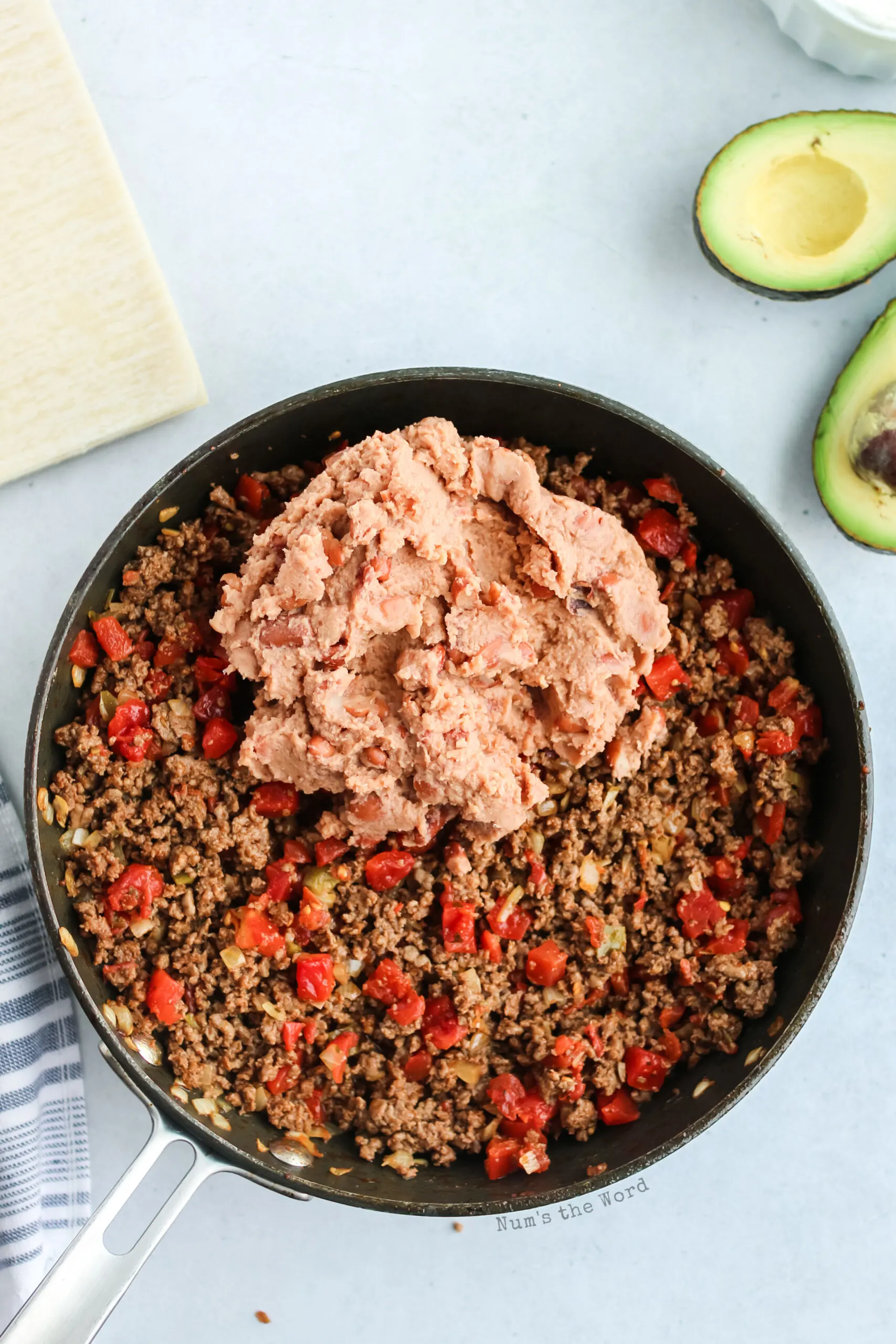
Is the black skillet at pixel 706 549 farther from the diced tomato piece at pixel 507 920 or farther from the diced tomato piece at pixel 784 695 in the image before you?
the diced tomato piece at pixel 507 920

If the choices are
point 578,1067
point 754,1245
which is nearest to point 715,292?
point 578,1067

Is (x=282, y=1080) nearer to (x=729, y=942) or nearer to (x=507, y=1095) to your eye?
(x=507, y=1095)

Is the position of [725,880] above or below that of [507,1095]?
above

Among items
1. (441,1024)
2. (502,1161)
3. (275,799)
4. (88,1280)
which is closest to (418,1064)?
(441,1024)

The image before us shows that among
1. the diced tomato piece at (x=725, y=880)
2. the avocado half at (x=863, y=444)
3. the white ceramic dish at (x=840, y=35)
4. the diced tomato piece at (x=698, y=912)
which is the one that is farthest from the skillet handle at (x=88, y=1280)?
the white ceramic dish at (x=840, y=35)

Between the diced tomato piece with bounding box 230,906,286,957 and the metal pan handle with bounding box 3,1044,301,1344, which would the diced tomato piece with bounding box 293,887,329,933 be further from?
the metal pan handle with bounding box 3,1044,301,1344

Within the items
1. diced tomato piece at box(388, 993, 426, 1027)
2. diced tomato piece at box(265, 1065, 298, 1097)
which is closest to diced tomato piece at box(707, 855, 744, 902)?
diced tomato piece at box(388, 993, 426, 1027)
